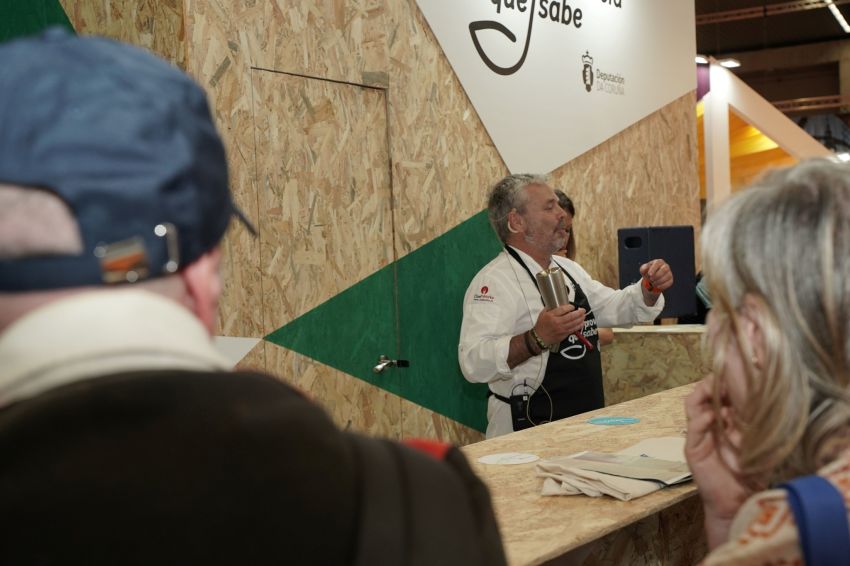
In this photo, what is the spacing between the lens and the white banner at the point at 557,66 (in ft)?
17.6

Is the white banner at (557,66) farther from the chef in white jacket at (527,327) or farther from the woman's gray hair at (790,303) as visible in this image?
the woman's gray hair at (790,303)

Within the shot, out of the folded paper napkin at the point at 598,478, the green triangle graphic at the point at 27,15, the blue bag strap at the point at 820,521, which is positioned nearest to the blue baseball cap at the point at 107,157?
the blue bag strap at the point at 820,521

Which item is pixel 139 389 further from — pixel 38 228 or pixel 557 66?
pixel 557 66

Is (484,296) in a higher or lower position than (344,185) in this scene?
lower

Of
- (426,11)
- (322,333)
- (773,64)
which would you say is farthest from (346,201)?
(773,64)

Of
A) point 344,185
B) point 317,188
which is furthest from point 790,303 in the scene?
point 344,185

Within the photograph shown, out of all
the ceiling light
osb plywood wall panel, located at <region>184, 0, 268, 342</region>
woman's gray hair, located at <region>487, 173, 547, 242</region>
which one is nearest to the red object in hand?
woman's gray hair, located at <region>487, 173, 547, 242</region>

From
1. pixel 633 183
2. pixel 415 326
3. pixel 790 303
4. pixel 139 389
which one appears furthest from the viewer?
pixel 633 183

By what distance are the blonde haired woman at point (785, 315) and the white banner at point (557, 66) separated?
3948 millimetres

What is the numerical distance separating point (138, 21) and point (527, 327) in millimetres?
2125

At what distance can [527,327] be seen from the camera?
434cm

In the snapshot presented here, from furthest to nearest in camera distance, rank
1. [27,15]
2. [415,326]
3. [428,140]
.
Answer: [428,140]
[415,326]
[27,15]

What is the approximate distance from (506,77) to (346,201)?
5.33ft

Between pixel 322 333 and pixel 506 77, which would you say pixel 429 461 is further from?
pixel 506 77
